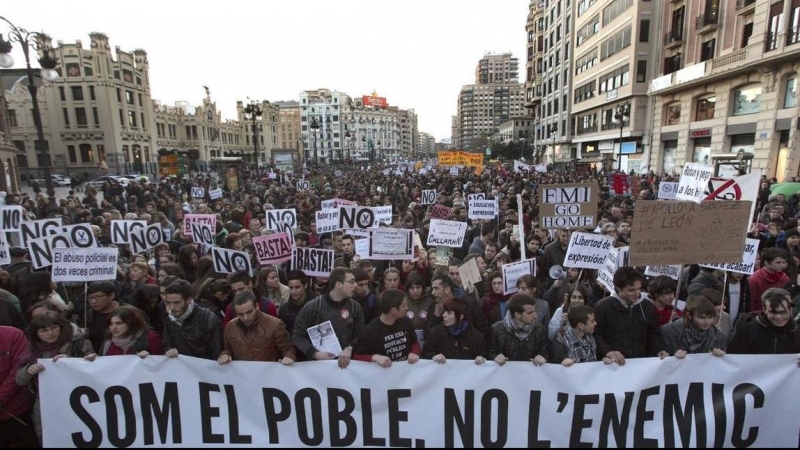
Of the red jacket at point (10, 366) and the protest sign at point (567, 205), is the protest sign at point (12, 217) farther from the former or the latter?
the protest sign at point (567, 205)

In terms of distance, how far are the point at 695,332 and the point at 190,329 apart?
465cm

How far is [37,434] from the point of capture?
12.3ft

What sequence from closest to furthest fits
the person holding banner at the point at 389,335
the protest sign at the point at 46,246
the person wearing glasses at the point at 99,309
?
the person holding banner at the point at 389,335
the person wearing glasses at the point at 99,309
the protest sign at the point at 46,246

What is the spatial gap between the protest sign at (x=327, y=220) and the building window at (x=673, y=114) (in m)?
32.2

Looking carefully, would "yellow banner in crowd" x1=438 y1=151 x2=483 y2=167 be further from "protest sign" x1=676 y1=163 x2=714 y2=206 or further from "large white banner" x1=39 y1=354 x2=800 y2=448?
"large white banner" x1=39 y1=354 x2=800 y2=448

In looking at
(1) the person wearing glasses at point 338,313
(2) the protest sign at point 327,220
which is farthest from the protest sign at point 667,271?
(2) the protest sign at point 327,220

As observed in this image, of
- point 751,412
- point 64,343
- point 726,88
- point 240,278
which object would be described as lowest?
point 751,412

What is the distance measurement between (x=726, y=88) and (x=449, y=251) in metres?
27.0

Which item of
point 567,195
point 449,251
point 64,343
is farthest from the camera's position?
point 449,251

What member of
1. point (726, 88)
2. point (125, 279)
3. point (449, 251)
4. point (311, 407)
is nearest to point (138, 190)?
point (125, 279)

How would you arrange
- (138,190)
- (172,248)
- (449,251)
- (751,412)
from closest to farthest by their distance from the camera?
(751,412) < (449,251) < (172,248) < (138,190)

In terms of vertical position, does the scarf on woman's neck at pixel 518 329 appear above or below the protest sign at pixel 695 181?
below

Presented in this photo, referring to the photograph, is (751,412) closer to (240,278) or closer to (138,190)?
(240,278)

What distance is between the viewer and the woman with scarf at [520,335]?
3.87 metres
